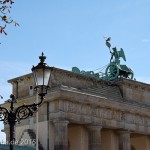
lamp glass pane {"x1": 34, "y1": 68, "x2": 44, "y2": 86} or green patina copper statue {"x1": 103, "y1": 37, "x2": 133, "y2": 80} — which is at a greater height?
green patina copper statue {"x1": 103, "y1": 37, "x2": 133, "y2": 80}

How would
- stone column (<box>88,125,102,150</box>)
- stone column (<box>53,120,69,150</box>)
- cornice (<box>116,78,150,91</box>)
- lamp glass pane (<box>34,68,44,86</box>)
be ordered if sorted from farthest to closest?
cornice (<box>116,78,150,91</box>) → stone column (<box>88,125,102,150</box>) → stone column (<box>53,120,69,150</box>) → lamp glass pane (<box>34,68,44,86</box>)

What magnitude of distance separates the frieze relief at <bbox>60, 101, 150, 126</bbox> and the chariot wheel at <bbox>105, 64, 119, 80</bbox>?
4.16m

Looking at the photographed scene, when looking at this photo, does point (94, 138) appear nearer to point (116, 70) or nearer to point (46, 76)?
point (116, 70)

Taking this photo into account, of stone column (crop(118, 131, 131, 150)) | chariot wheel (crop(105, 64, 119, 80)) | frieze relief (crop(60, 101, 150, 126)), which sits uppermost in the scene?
chariot wheel (crop(105, 64, 119, 80))

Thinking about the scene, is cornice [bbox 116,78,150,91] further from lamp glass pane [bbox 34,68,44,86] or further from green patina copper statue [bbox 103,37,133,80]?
lamp glass pane [bbox 34,68,44,86]

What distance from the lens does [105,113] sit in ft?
128

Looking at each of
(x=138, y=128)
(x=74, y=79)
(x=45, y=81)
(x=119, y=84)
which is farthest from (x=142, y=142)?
(x=45, y=81)

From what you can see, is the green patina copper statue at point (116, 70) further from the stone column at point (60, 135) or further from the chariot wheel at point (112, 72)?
the stone column at point (60, 135)

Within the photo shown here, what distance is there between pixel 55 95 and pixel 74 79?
170 inches

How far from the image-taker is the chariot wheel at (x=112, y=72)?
1700 inches

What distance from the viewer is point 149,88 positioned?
45.0 meters

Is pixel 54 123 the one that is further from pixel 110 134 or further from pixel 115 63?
pixel 115 63

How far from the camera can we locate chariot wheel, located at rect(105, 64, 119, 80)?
43.2 m

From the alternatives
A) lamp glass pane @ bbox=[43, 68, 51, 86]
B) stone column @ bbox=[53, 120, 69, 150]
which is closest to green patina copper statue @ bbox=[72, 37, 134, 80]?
stone column @ bbox=[53, 120, 69, 150]
